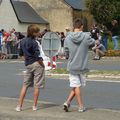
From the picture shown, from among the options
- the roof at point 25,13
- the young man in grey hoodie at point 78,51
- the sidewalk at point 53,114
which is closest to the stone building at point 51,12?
the roof at point 25,13

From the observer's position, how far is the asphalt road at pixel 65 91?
12.3 metres

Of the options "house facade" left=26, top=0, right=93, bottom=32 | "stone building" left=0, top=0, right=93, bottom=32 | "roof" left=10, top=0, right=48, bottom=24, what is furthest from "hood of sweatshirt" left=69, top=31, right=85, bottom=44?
"house facade" left=26, top=0, right=93, bottom=32

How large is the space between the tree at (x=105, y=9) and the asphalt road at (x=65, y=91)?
109 feet

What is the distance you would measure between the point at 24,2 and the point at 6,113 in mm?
55787

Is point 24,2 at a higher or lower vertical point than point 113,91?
higher

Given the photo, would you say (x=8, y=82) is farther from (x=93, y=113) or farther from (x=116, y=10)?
(x=116, y=10)

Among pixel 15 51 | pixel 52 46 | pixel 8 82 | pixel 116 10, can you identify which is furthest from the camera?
pixel 116 10

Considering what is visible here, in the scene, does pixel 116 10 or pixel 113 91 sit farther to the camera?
pixel 116 10

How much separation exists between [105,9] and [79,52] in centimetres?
4203

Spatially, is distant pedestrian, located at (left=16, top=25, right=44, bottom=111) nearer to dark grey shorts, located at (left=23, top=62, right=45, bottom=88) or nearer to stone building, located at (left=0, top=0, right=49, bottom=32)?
dark grey shorts, located at (left=23, top=62, right=45, bottom=88)

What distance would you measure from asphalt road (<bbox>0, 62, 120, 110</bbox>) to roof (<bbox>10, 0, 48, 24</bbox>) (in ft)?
136

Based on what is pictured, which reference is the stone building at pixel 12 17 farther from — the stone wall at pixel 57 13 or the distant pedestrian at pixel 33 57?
the distant pedestrian at pixel 33 57

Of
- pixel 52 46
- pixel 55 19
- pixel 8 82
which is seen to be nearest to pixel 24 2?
pixel 55 19

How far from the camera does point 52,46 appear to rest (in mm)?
21344
